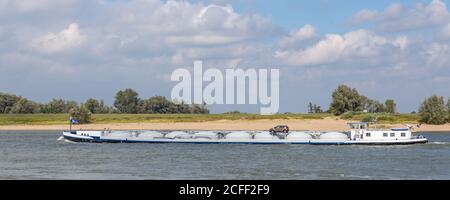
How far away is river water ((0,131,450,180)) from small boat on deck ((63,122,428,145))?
23.3 ft

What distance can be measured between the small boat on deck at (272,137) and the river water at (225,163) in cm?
709

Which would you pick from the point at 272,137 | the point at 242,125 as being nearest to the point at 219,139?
the point at 272,137

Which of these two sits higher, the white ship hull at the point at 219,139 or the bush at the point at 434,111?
the bush at the point at 434,111

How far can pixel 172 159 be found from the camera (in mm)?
78062

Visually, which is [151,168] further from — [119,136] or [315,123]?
[315,123]

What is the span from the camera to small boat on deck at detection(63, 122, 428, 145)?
10538 cm

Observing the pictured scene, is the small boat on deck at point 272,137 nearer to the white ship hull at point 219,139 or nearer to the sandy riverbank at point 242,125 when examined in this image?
the white ship hull at point 219,139

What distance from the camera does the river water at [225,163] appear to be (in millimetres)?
60781

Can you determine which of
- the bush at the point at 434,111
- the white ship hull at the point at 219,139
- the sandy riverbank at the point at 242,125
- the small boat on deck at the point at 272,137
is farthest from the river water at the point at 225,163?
the bush at the point at 434,111

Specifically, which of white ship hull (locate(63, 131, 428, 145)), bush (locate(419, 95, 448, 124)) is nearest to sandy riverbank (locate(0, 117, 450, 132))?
bush (locate(419, 95, 448, 124))
